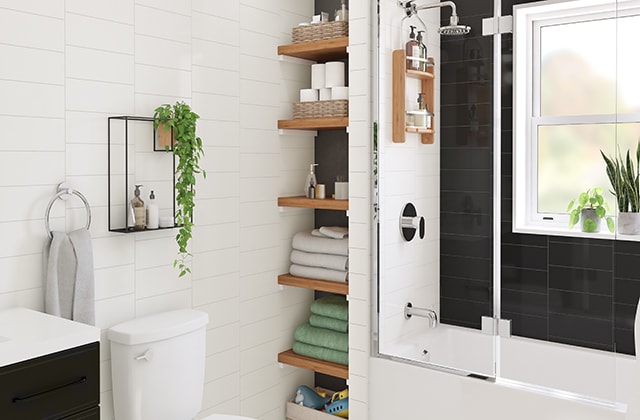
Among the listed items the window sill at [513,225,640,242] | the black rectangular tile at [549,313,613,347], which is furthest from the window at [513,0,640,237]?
the black rectangular tile at [549,313,613,347]

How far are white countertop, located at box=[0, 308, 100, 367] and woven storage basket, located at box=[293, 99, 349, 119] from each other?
1.62 m

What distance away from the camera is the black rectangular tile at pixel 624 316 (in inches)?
90.7

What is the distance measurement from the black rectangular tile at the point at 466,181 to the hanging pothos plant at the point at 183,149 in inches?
41.0

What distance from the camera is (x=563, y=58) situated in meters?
2.39

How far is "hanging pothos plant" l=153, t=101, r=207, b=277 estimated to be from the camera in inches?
103

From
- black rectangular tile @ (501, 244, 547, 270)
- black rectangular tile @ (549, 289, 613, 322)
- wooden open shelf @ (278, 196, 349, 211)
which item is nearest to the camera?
black rectangular tile @ (549, 289, 613, 322)

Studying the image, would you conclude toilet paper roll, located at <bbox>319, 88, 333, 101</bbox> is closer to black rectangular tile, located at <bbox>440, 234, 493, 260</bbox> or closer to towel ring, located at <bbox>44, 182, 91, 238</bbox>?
black rectangular tile, located at <bbox>440, 234, 493, 260</bbox>

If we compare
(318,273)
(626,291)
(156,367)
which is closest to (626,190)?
(626,291)

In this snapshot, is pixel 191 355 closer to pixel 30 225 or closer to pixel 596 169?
pixel 30 225

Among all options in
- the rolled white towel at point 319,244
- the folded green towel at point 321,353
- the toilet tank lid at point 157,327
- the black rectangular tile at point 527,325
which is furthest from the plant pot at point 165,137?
the black rectangular tile at point 527,325

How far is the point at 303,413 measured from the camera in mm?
3352

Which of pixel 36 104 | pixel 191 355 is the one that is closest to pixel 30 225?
pixel 36 104

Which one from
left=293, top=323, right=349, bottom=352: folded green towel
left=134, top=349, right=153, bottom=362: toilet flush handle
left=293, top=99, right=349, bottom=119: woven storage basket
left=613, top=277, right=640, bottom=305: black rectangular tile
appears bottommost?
left=293, top=323, right=349, bottom=352: folded green towel

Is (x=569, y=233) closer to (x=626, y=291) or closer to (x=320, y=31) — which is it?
(x=626, y=291)
